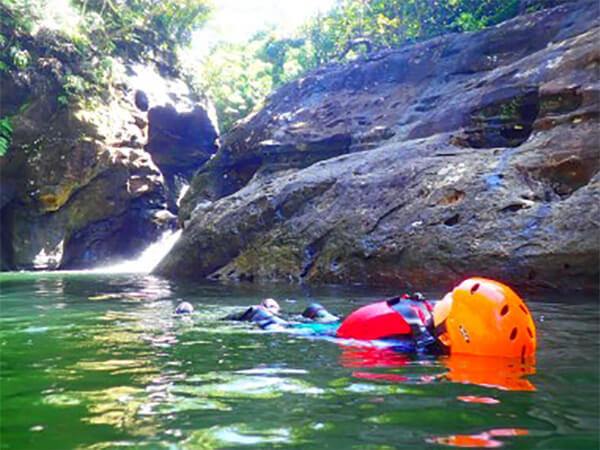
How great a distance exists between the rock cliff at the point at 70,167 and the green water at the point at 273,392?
53.4 feet

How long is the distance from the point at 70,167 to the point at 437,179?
48.0 ft

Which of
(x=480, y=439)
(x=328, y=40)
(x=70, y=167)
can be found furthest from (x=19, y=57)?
(x=480, y=439)

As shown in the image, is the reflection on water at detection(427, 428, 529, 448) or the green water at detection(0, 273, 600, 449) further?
the green water at detection(0, 273, 600, 449)

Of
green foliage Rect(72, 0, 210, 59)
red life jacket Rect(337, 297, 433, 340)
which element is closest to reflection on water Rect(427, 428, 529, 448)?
red life jacket Rect(337, 297, 433, 340)

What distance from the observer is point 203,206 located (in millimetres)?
15047

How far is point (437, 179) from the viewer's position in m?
10.5

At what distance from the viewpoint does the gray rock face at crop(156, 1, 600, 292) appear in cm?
862

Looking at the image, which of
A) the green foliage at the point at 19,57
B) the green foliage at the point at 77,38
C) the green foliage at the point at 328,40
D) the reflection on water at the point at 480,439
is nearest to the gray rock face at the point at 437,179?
the green foliage at the point at 328,40

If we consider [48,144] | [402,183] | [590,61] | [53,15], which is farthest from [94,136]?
[590,61]

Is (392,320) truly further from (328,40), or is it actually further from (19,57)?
(328,40)

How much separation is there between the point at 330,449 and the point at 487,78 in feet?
45.6

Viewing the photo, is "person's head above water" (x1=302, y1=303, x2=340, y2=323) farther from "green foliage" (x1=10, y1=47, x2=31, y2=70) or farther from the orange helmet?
"green foliage" (x1=10, y1=47, x2=31, y2=70)

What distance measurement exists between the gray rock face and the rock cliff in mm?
4758

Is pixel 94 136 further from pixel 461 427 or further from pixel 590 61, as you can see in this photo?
pixel 461 427
